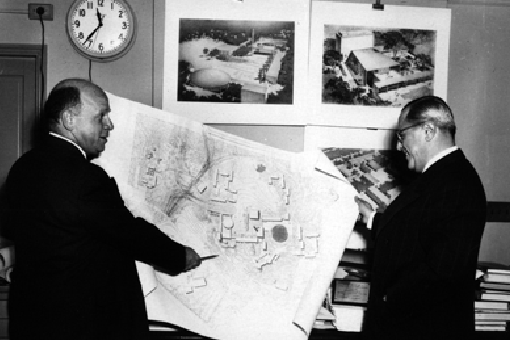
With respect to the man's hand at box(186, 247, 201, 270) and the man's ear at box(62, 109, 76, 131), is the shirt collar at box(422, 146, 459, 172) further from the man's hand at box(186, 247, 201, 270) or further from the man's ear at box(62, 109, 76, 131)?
the man's ear at box(62, 109, 76, 131)

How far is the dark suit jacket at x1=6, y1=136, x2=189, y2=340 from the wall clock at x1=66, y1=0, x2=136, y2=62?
0.89 m

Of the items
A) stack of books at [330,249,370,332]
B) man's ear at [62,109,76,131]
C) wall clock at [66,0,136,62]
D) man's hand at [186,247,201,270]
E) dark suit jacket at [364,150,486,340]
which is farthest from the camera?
wall clock at [66,0,136,62]

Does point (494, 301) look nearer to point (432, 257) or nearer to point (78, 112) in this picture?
point (432, 257)

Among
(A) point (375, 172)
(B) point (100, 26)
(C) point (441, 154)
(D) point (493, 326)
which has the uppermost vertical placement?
(B) point (100, 26)

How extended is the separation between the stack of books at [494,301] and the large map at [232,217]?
673mm

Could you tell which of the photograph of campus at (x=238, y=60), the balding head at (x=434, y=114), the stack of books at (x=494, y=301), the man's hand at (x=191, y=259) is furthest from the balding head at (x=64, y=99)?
the stack of books at (x=494, y=301)

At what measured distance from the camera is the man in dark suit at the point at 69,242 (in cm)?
159

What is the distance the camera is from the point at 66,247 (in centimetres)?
159

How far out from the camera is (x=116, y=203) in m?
1.66

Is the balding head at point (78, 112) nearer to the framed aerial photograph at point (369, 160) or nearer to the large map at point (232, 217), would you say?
the large map at point (232, 217)

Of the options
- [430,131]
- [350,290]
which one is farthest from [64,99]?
[350,290]

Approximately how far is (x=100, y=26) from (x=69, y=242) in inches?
47.1

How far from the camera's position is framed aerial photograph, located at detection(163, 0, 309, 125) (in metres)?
2.44

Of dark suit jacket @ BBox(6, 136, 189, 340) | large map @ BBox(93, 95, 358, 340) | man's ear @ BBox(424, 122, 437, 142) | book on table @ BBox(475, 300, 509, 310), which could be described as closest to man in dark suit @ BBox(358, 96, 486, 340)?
man's ear @ BBox(424, 122, 437, 142)
